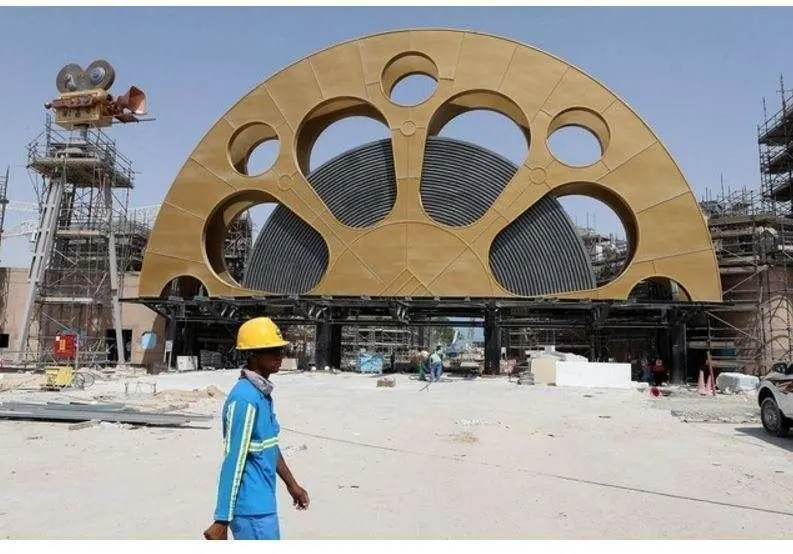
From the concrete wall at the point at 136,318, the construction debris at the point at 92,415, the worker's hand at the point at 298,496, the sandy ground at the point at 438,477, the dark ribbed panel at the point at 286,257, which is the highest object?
the dark ribbed panel at the point at 286,257

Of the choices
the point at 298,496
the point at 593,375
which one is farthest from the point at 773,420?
the point at 593,375

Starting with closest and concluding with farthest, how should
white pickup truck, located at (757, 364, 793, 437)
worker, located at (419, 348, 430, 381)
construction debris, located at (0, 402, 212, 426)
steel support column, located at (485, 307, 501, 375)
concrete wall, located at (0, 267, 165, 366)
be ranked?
white pickup truck, located at (757, 364, 793, 437), construction debris, located at (0, 402, 212, 426), worker, located at (419, 348, 430, 381), steel support column, located at (485, 307, 501, 375), concrete wall, located at (0, 267, 165, 366)

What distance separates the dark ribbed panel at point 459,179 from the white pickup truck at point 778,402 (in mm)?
18165

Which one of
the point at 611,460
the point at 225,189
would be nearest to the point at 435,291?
the point at 225,189

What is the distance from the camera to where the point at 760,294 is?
27.1 meters

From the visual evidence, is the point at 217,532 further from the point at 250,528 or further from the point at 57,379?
the point at 57,379

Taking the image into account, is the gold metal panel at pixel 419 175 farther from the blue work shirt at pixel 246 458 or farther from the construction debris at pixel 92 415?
the blue work shirt at pixel 246 458

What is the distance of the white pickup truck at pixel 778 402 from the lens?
33.9 feet

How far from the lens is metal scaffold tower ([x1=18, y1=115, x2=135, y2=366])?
32.5 m

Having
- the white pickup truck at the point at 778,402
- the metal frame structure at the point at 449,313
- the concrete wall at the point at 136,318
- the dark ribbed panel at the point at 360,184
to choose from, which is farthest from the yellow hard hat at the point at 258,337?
the concrete wall at the point at 136,318

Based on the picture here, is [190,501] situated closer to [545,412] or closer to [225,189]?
[545,412]

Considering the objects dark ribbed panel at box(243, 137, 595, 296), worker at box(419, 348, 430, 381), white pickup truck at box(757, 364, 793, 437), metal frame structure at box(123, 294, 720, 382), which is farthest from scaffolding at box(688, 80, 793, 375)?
white pickup truck at box(757, 364, 793, 437)

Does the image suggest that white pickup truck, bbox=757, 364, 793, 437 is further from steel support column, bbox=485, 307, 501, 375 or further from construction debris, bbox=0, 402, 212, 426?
steel support column, bbox=485, 307, 501, 375

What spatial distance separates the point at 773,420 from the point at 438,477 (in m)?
6.85
